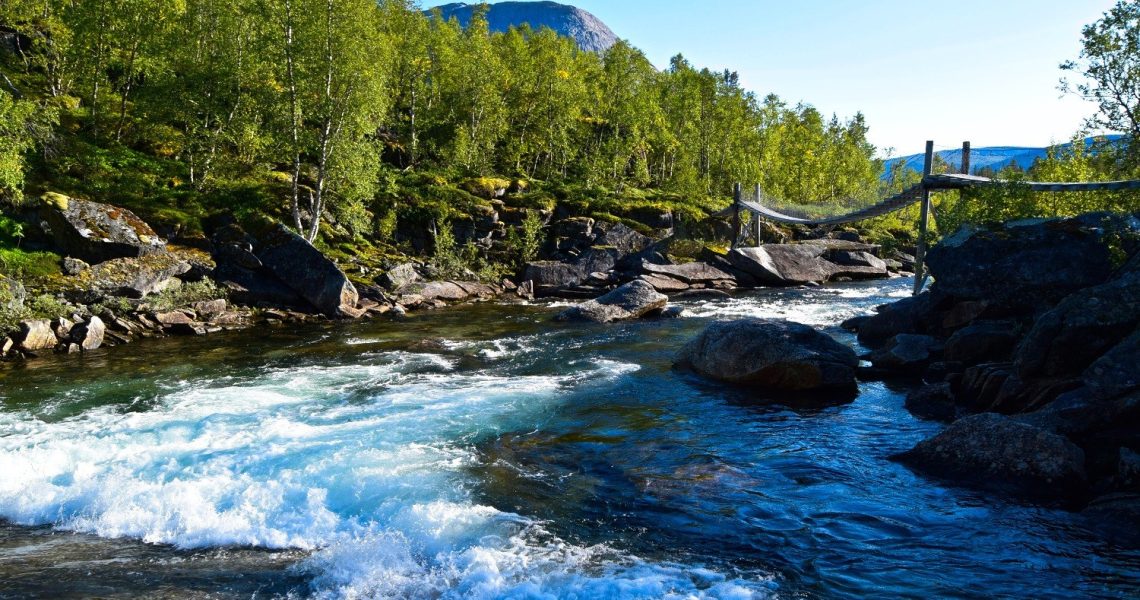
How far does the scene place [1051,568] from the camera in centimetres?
600

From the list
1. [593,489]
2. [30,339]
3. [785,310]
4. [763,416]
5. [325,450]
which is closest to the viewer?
[593,489]

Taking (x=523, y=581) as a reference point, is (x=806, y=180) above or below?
above

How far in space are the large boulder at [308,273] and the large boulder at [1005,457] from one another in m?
17.9

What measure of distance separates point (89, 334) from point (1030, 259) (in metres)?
20.9

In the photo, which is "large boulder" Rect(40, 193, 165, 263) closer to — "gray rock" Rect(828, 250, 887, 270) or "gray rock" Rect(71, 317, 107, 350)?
"gray rock" Rect(71, 317, 107, 350)

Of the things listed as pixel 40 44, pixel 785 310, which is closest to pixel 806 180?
pixel 785 310

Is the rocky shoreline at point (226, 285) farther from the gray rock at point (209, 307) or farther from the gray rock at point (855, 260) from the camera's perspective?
the gray rock at point (855, 260)

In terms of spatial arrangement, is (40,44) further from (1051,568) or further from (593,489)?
(1051,568)

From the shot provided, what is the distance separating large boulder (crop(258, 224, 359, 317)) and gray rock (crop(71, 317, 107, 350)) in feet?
19.2

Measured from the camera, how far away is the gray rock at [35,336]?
15664 millimetres

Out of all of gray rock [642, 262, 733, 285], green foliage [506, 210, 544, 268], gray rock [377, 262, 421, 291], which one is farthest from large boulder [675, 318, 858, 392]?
green foliage [506, 210, 544, 268]

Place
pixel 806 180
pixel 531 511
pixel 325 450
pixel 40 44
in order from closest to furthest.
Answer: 1. pixel 531 511
2. pixel 325 450
3. pixel 40 44
4. pixel 806 180

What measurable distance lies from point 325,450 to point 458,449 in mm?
1774

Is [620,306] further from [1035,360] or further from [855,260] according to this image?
[855,260]
